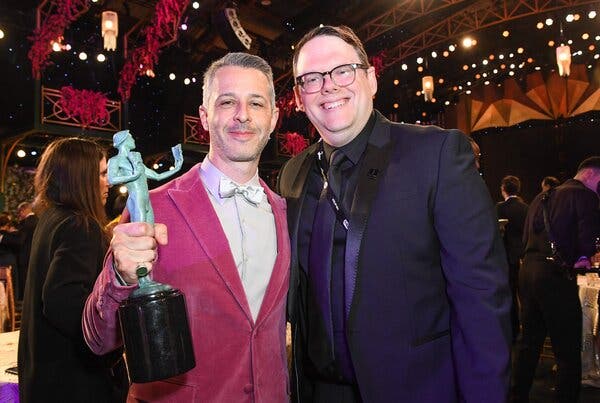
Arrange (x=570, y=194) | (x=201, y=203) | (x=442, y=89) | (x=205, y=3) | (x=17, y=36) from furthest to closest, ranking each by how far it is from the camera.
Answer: (x=442, y=89)
(x=17, y=36)
(x=205, y=3)
(x=570, y=194)
(x=201, y=203)

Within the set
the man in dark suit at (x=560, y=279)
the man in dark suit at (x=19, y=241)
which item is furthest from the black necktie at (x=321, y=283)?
the man in dark suit at (x=19, y=241)

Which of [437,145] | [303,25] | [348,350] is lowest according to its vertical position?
[348,350]

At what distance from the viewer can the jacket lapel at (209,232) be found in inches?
66.9

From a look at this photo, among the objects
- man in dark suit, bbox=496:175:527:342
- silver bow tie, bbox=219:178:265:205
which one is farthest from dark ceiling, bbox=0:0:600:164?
silver bow tie, bbox=219:178:265:205

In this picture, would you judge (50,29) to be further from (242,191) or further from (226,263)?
(226,263)

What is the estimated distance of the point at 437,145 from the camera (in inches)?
70.9

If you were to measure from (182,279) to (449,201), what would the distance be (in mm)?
1019

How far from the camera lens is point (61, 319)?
221 centimetres

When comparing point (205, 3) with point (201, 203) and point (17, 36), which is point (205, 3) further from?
point (201, 203)

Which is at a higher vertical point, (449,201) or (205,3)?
(205,3)

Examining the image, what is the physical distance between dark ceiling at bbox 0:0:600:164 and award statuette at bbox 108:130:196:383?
27.6 ft

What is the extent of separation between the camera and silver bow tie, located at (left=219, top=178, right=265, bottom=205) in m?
1.88

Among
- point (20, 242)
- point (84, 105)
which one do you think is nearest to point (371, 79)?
point (20, 242)

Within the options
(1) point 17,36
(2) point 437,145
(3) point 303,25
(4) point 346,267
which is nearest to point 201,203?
(4) point 346,267
